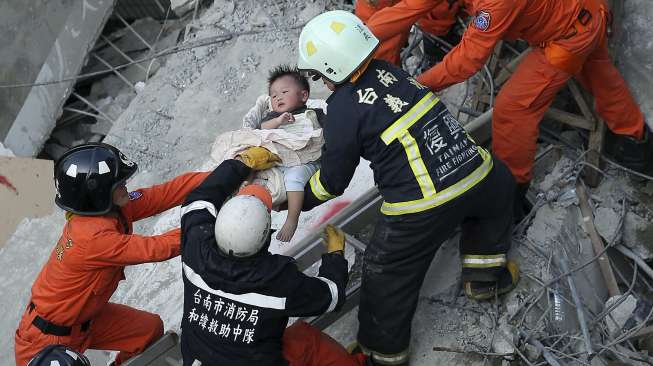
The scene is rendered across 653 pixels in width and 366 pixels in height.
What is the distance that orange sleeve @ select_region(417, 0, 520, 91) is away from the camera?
13.4 feet

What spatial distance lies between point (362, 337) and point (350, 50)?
155 centimetres

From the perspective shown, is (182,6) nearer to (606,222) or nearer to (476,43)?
(476,43)

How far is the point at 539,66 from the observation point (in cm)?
439

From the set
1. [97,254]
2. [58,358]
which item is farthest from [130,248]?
[58,358]

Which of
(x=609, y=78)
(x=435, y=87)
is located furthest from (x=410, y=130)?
(x=609, y=78)

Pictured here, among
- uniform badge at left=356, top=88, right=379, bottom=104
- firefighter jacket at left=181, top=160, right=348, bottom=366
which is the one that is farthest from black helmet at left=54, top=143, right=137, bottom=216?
uniform badge at left=356, top=88, right=379, bottom=104

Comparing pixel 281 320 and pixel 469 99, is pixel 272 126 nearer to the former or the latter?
pixel 281 320

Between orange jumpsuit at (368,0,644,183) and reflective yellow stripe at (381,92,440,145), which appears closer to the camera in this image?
reflective yellow stripe at (381,92,440,145)

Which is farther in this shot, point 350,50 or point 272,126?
point 272,126

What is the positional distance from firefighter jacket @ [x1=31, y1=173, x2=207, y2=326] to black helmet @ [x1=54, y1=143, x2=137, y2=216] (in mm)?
Result: 103

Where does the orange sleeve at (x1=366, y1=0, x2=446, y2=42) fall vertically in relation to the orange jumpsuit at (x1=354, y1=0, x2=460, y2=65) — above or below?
above

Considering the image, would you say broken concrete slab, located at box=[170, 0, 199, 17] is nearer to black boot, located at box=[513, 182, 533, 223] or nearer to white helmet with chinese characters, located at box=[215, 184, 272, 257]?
black boot, located at box=[513, 182, 533, 223]

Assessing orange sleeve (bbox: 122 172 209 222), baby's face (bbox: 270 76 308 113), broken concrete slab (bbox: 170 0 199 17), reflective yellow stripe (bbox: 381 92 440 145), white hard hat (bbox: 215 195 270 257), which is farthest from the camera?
broken concrete slab (bbox: 170 0 199 17)

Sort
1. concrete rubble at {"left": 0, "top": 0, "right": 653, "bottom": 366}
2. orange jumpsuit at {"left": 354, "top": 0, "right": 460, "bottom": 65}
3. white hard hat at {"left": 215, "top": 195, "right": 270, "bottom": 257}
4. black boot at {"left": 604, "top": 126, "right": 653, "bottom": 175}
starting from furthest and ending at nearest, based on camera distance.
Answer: orange jumpsuit at {"left": 354, "top": 0, "right": 460, "bottom": 65}
black boot at {"left": 604, "top": 126, "right": 653, "bottom": 175}
concrete rubble at {"left": 0, "top": 0, "right": 653, "bottom": 366}
white hard hat at {"left": 215, "top": 195, "right": 270, "bottom": 257}
